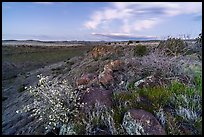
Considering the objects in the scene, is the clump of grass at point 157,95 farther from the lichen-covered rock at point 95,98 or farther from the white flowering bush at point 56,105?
the white flowering bush at point 56,105

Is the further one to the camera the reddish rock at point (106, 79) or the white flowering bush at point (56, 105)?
the reddish rock at point (106, 79)

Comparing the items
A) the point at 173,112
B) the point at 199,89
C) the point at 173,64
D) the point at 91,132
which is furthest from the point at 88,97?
the point at 173,64

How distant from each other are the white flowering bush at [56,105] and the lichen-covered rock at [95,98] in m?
0.13

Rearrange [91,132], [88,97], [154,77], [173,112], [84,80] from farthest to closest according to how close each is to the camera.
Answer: [84,80] → [154,77] → [88,97] → [173,112] → [91,132]

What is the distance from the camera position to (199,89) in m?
5.81

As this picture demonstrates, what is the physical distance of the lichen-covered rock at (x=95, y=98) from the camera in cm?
545

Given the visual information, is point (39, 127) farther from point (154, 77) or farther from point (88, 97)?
point (154, 77)

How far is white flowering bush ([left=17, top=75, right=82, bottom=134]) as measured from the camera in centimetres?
539

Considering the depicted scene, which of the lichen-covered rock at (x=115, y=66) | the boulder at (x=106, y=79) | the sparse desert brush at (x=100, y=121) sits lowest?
the sparse desert brush at (x=100, y=121)

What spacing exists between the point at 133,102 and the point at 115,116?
0.46 metres

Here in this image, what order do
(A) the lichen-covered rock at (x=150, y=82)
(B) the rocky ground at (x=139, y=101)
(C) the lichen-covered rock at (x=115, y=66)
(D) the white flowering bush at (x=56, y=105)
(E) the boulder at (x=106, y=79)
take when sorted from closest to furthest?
(B) the rocky ground at (x=139, y=101), (D) the white flowering bush at (x=56, y=105), (A) the lichen-covered rock at (x=150, y=82), (E) the boulder at (x=106, y=79), (C) the lichen-covered rock at (x=115, y=66)

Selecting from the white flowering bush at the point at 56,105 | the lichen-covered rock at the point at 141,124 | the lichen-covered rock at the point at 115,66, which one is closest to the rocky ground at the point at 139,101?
the lichen-covered rock at the point at 141,124

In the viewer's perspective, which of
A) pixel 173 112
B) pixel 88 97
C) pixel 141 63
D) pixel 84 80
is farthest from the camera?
pixel 141 63

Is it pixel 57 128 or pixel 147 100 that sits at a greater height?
pixel 147 100
